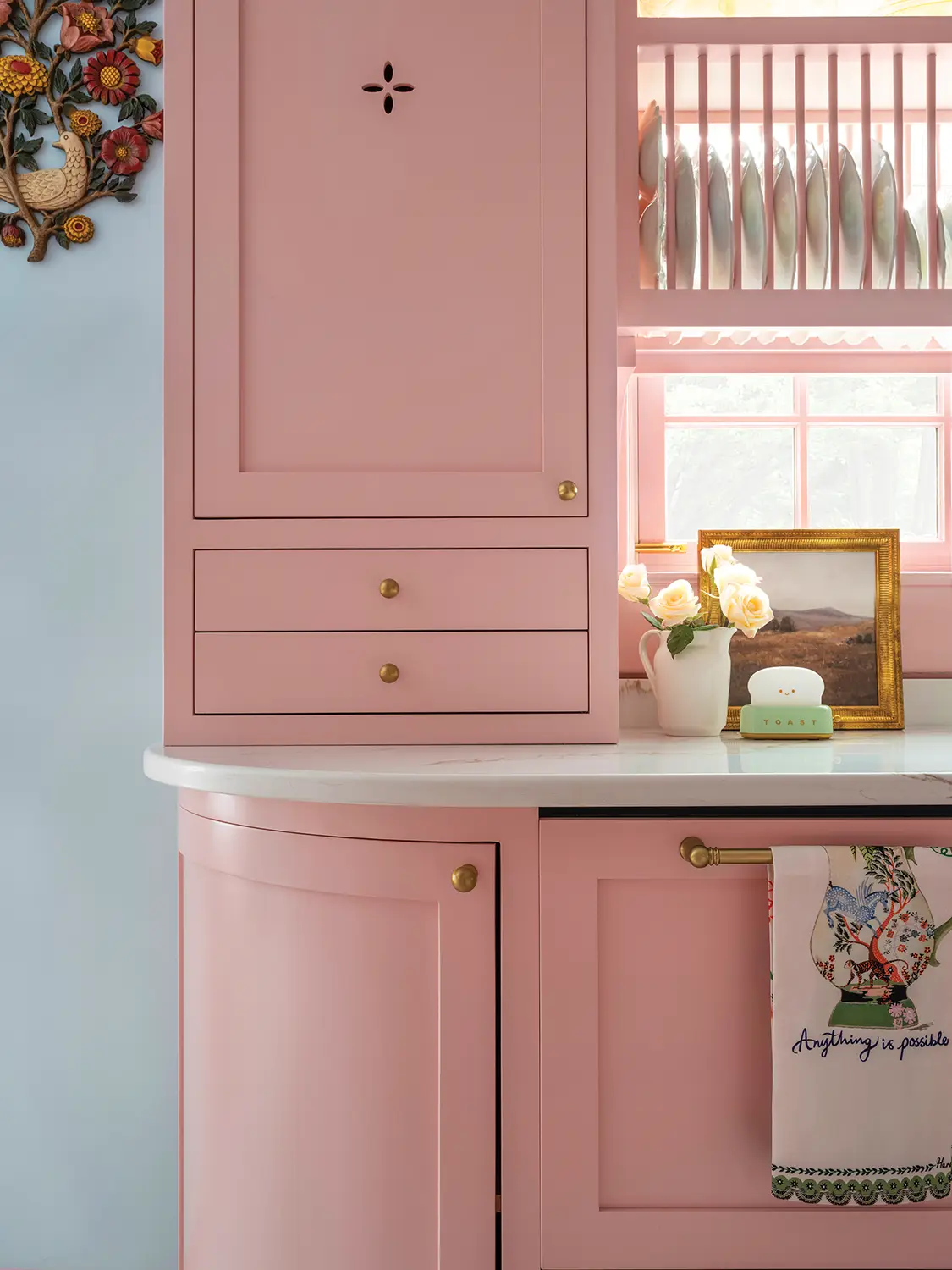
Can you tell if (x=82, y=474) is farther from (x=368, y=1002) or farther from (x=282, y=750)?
(x=368, y=1002)

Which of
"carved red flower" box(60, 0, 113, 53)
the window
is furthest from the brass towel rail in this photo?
"carved red flower" box(60, 0, 113, 53)

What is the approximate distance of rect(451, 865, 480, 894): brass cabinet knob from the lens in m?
0.96

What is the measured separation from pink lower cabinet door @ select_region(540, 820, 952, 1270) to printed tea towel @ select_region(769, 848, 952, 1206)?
0.05 metres

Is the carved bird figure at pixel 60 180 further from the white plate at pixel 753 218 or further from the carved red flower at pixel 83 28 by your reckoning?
the white plate at pixel 753 218

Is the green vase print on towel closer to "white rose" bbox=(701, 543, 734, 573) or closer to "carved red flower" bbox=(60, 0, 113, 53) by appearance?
"white rose" bbox=(701, 543, 734, 573)

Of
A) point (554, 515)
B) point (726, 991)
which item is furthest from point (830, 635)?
point (726, 991)

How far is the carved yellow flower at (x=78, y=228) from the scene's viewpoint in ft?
5.34

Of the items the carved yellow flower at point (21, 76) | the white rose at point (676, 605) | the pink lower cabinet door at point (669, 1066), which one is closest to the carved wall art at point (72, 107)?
the carved yellow flower at point (21, 76)

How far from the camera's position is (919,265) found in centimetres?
147

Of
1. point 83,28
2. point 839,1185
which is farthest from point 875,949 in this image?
point 83,28

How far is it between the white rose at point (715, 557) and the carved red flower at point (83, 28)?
1.38 meters

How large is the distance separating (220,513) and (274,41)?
25.0 inches

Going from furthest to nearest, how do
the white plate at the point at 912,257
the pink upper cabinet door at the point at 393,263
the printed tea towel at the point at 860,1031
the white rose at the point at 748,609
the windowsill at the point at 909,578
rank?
the windowsill at the point at 909,578 → the white plate at the point at 912,257 → the white rose at the point at 748,609 → the pink upper cabinet door at the point at 393,263 → the printed tea towel at the point at 860,1031

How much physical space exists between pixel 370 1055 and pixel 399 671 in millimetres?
478
